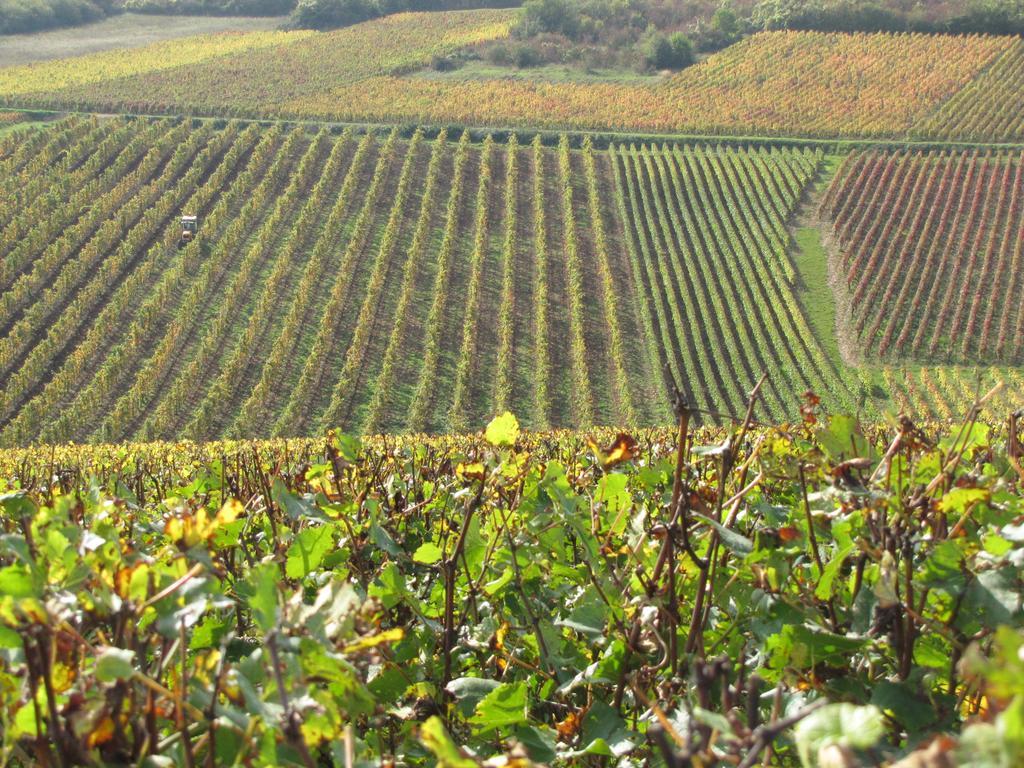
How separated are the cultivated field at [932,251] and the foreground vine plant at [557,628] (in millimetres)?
26854

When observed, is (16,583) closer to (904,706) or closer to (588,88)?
(904,706)

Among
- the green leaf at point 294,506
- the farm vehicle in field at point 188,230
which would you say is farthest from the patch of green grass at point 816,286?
the green leaf at point 294,506

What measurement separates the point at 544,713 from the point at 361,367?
23.6m

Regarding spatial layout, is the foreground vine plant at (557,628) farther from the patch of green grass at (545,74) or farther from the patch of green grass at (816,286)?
the patch of green grass at (545,74)

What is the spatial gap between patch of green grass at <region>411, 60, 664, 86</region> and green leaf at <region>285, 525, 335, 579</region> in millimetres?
54530

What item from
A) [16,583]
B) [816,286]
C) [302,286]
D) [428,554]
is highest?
[16,583]

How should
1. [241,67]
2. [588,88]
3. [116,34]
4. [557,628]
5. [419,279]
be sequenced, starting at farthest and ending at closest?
[116,34]
[241,67]
[588,88]
[419,279]
[557,628]

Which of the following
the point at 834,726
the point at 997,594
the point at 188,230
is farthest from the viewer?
the point at 188,230

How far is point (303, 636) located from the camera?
3.43ft

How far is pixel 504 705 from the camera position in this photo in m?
1.51

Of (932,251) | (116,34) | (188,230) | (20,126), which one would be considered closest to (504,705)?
(188,230)

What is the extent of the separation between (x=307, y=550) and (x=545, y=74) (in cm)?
5652

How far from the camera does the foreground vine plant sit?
1.03 m

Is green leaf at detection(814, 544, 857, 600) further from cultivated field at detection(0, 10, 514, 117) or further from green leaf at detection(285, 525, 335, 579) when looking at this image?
cultivated field at detection(0, 10, 514, 117)
